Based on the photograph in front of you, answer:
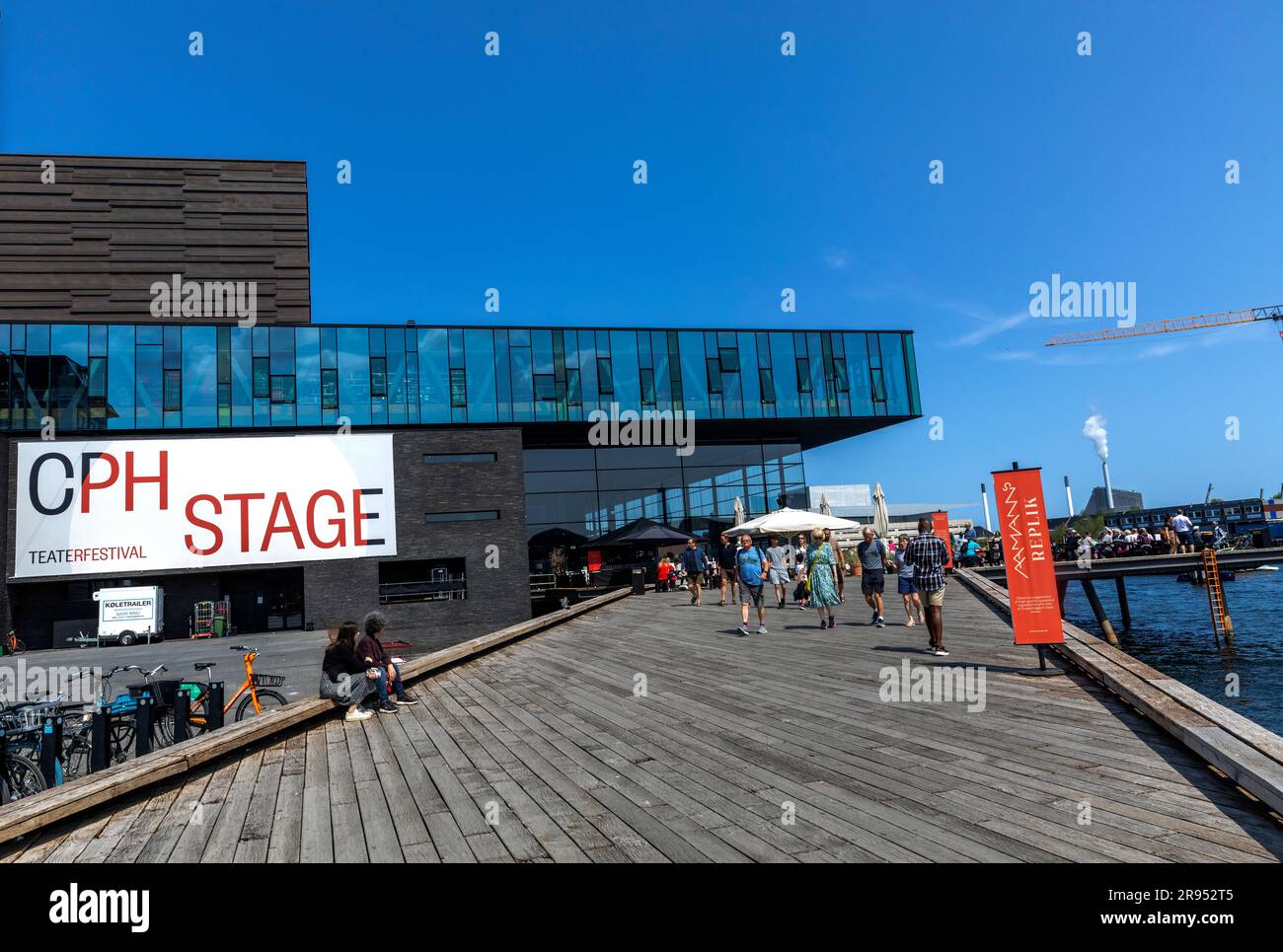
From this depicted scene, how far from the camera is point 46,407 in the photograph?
101 ft

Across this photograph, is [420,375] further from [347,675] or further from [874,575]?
[347,675]

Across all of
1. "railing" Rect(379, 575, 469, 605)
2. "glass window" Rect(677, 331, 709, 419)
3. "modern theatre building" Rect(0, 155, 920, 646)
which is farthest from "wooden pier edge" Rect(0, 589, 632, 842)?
"glass window" Rect(677, 331, 709, 419)

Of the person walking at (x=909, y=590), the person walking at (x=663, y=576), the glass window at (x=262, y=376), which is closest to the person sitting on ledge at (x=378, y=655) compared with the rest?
the person walking at (x=909, y=590)

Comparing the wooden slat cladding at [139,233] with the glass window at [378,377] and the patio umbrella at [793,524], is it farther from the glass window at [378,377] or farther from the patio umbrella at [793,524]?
the patio umbrella at [793,524]

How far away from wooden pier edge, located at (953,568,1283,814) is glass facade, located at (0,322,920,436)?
30.3 metres

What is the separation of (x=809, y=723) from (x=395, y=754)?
3.32 meters

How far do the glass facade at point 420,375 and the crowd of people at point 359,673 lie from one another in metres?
27.8

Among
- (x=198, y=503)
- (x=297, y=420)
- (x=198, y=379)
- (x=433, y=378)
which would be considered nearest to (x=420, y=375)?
(x=433, y=378)

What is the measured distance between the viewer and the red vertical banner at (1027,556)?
7281mm

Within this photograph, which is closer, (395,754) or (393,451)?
(395,754)

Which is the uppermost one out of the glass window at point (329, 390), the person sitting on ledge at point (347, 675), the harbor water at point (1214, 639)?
the glass window at point (329, 390)
